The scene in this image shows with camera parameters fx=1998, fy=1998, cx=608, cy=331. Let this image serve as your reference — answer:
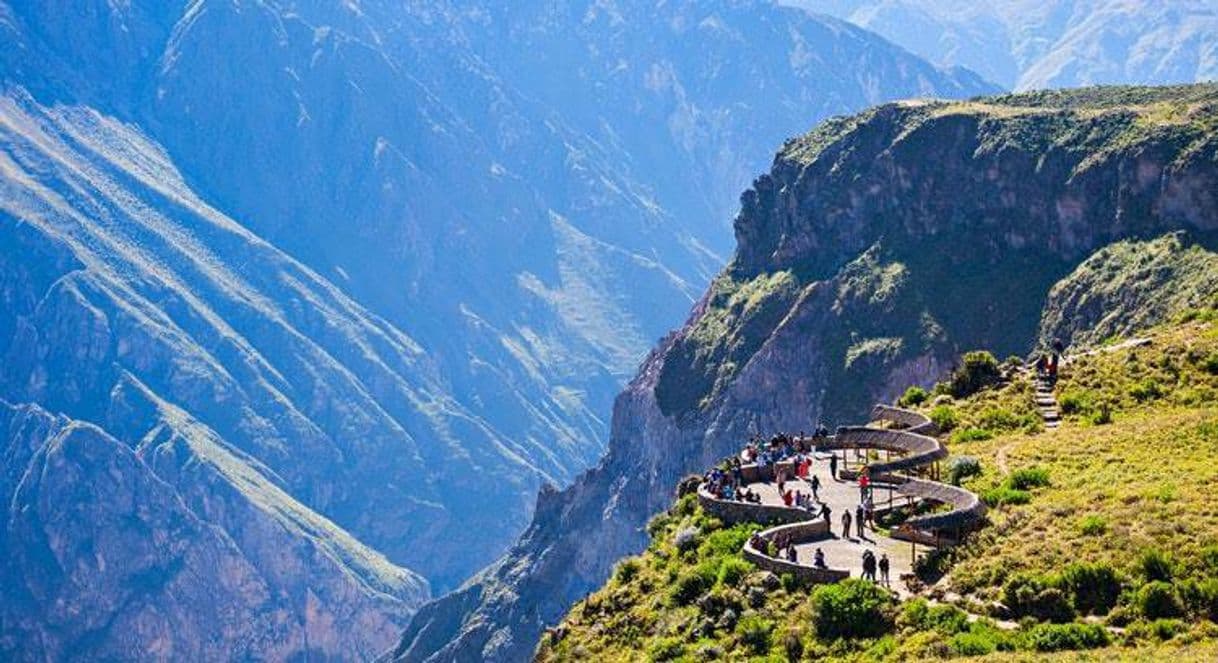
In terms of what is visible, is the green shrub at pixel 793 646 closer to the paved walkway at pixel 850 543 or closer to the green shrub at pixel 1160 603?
the paved walkway at pixel 850 543

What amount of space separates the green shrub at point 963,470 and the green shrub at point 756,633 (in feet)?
52.5

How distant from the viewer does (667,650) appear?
67.4 meters

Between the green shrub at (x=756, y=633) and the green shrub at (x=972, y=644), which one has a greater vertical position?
the green shrub at (x=756, y=633)

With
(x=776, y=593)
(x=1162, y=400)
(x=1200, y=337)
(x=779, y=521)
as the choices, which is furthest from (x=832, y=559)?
(x=1200, y=337)

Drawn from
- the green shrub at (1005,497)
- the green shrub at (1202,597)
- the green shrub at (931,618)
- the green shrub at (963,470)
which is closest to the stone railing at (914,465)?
the green shrub at (1005,497)

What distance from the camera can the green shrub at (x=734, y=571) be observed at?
6944 centimetres

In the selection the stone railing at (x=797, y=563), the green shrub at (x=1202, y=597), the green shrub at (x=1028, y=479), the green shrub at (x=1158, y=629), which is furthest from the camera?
the green shrub at (x=1028, y=479)

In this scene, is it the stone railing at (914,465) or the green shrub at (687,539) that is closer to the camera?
the stone railing at (914,465)

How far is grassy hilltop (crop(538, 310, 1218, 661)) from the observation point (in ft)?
188

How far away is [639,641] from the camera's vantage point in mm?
73000

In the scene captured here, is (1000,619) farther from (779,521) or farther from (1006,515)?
(779,521)

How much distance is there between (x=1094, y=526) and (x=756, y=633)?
1136cm

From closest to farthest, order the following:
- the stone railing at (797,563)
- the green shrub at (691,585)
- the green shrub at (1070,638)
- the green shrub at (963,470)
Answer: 1. the green shrub at (1070,638)
2. the stone railing at (797,563)
3. the green shrub at (691,585)
4. the green shrub at (963,470)

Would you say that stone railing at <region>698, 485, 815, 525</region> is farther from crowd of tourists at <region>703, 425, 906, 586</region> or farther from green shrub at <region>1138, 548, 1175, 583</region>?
green shrub at <region>1138, 548, 1175, 583</region>
